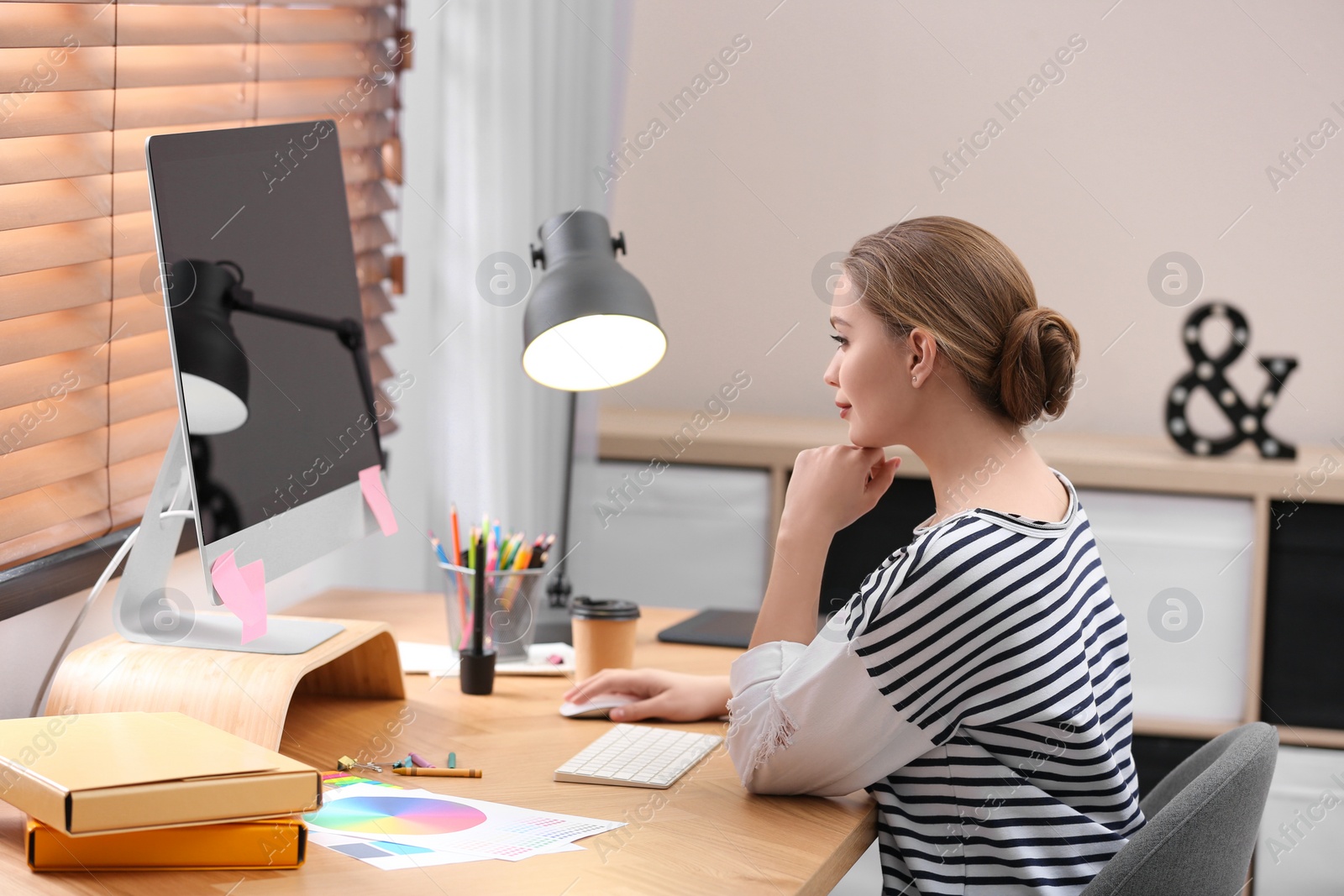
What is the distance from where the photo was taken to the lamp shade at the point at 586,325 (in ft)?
4.77

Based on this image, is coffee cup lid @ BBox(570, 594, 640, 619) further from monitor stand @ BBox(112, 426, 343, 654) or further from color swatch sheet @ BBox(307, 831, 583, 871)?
color swatch sheet @ BBox(307, 831, 583, 871)

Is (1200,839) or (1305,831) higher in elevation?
(1200,839)

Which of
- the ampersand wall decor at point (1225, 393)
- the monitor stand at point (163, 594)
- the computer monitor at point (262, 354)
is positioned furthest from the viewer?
the ampersand wall decor at point (1225, 393)

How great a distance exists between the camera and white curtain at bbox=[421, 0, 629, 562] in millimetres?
2152

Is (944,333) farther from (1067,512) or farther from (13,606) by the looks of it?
(13,606)

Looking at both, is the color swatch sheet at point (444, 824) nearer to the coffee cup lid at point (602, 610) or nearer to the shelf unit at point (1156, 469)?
the coffee cup lid at point (602, 610)

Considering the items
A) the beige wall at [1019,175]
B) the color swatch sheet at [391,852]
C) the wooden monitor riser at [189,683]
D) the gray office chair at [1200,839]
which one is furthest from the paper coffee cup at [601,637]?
the beige wall at [1019,175]

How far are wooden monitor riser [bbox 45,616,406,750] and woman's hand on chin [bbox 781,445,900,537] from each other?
1.70ft

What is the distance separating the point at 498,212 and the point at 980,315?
1.19m

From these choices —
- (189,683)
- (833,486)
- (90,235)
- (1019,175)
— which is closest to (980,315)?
(833,486)

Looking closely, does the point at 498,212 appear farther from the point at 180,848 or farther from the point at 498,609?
the point at 180,848

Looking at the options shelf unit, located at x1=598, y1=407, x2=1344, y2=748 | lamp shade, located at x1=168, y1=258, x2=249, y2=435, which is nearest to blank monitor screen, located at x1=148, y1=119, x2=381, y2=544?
lamp shade, located at x1=168, y1=258, x2=249, y2=435

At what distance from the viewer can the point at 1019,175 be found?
267cm

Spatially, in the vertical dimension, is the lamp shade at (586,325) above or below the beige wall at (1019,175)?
below
